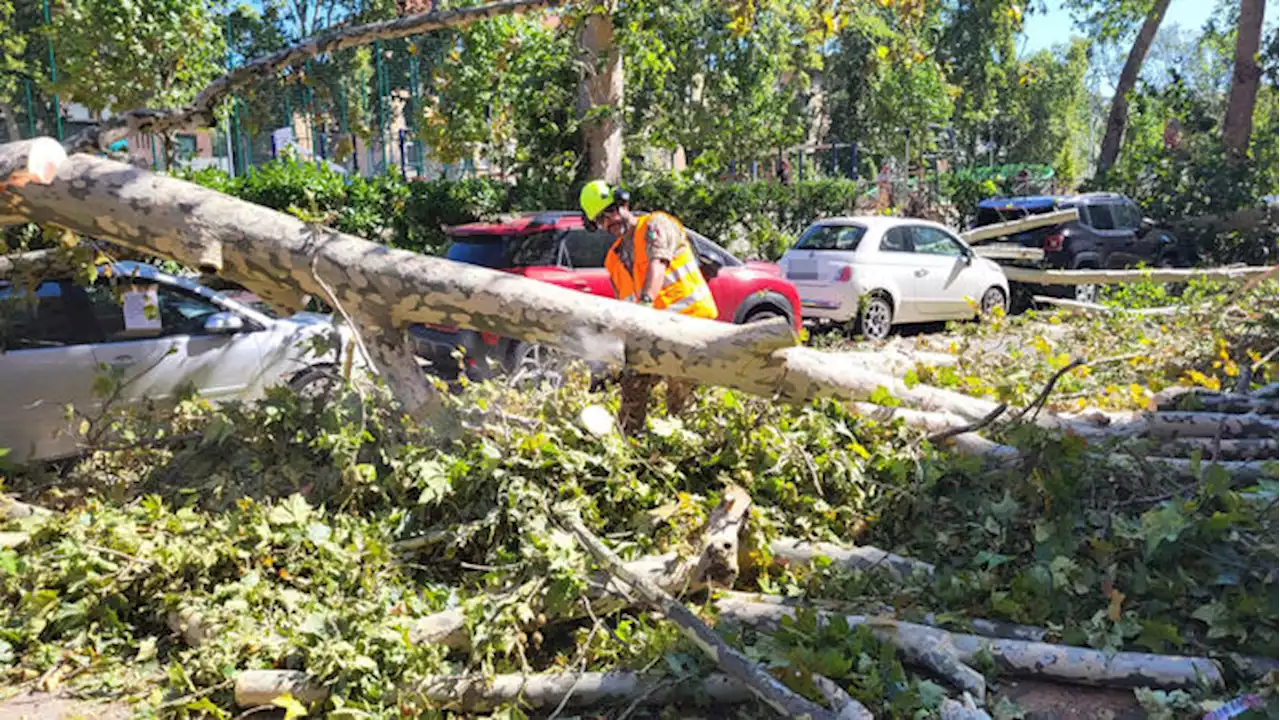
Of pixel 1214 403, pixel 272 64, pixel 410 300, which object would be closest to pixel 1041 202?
pixel 1214 403

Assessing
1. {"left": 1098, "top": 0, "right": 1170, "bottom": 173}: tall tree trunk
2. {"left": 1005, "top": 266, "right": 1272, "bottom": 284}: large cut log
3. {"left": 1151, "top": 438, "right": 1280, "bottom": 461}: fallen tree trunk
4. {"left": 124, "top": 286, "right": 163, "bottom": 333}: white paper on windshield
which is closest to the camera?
{"left": 1151, "top": 438, "right": 1280, "bottom": 461}: fallen tree trunk

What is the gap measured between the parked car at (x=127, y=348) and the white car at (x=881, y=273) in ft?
21.0

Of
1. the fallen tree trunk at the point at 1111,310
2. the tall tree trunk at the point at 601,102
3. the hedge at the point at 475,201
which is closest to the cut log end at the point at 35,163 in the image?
the hedge at the point at 475,201

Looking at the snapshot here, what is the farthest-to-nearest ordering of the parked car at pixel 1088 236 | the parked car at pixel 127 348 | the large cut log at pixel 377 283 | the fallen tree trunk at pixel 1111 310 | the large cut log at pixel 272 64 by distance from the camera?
the parked car at pixel 1088 236
the fallen tree trunk at pixel 1111 310
the large cut log at pixel 272 64
the parked car at pixel 127 348
the large cut log at pixel 377 283

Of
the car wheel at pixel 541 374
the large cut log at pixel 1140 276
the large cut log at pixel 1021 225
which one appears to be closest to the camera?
the car wheel at pixel 541 374

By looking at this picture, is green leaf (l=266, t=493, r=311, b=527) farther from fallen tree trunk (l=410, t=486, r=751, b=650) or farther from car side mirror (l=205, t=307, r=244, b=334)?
car side mirror (l=205, t=307, r=244, b=334)

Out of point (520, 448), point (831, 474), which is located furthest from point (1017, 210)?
point (520, 448)

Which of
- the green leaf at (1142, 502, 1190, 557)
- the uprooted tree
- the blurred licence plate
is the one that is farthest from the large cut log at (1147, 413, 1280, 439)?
the blurred licence plate

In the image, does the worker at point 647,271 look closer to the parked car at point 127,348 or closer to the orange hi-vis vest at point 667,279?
the orange hi-vis vest at point 667,279

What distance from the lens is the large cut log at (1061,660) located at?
3.18m

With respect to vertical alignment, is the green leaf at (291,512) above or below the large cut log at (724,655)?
above

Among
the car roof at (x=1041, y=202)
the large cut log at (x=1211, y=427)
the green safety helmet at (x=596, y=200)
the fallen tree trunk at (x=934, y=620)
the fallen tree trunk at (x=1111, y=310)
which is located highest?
the car roof at (x=1041, y=202)

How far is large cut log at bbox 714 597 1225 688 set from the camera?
3.18m

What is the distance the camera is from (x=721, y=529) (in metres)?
3.95
